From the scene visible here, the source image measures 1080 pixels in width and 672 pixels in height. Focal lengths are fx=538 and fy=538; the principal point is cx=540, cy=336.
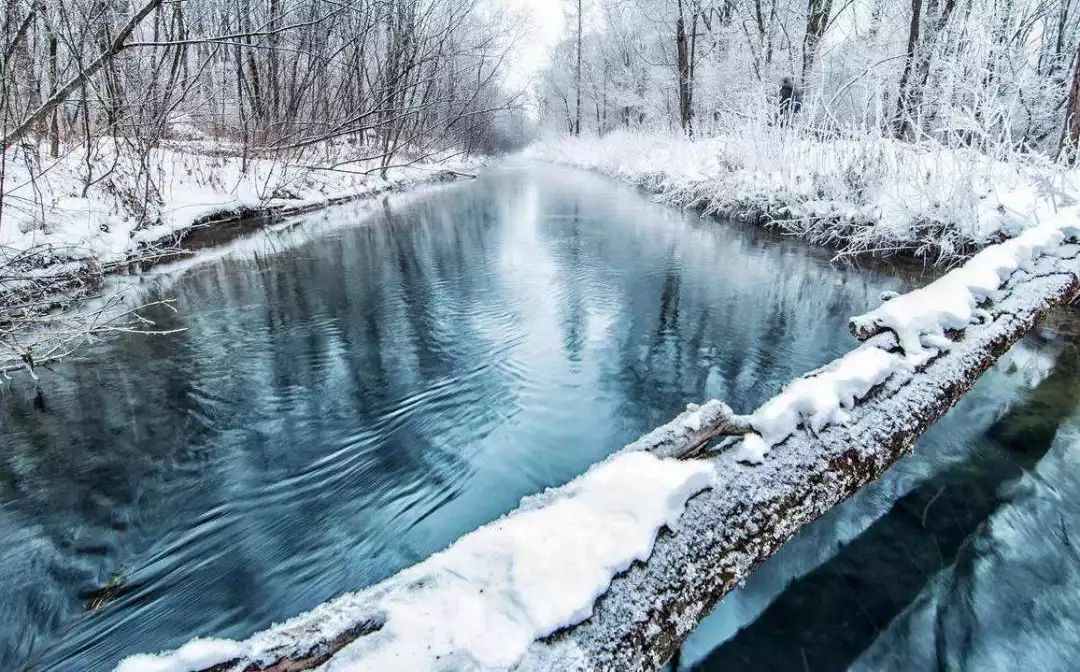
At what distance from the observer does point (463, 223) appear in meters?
10.2

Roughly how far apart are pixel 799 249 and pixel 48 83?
9084 mm

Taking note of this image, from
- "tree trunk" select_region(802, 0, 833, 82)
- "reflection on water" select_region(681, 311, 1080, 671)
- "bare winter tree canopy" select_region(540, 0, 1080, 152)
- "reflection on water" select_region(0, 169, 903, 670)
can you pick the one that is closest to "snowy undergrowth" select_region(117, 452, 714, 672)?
"reflection on water" select_region(681, 311, 1080, 671)

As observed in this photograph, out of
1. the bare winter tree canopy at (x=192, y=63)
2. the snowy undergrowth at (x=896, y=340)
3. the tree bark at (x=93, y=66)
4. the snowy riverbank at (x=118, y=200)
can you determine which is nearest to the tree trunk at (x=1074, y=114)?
the snowy undergrowth at (x=896, y=340)

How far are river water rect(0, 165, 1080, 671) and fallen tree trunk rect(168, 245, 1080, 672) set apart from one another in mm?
548

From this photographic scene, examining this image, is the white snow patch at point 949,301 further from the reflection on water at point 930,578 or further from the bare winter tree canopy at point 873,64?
the bare winter tree canopy at point 873,64

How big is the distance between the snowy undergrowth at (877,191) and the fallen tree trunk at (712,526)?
11.7 feet

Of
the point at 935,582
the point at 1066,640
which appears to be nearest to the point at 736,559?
the point at 935,582

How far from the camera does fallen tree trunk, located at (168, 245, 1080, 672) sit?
0.98 meters

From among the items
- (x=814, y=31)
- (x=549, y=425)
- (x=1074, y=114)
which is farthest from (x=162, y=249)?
(x=814, y=31)

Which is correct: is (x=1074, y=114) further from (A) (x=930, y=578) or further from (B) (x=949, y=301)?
(A) (x=930, y=578)

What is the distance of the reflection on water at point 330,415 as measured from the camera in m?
2.13

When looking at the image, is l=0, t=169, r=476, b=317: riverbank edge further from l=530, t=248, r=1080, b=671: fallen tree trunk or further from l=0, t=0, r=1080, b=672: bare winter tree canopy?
l=530, t=248, r=1080, b=671: fallen tree trunk

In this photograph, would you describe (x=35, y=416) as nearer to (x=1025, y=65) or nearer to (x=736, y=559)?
(x=736, y=559)

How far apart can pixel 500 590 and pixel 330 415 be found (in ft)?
8.22
